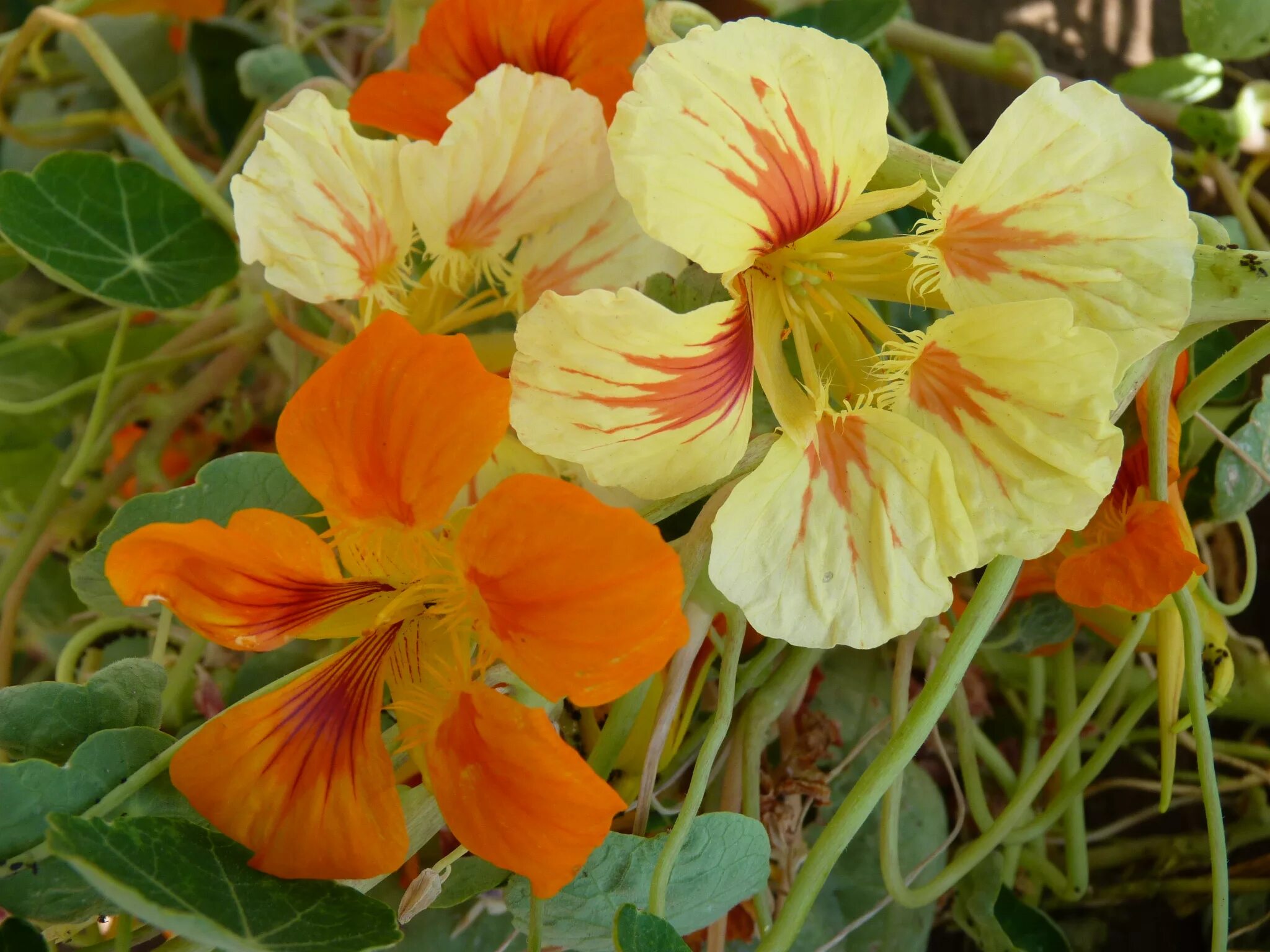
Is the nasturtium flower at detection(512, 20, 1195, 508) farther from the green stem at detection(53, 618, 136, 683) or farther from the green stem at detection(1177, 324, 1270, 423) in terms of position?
the green stem at detection(53, 618, 136, 683)

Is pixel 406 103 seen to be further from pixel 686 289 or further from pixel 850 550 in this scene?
pixel 850 550

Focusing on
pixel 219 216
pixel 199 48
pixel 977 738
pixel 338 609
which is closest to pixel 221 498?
pixel 338 609

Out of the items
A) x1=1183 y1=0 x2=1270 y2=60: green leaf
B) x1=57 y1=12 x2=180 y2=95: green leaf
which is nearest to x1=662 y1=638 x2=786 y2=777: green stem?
x1=1183 y1=0 x2=1270 y2=60: green leaf

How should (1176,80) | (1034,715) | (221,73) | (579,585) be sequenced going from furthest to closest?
1. (221,73)
2. (1176,80)
3. (1034,715)
4. (579,585)

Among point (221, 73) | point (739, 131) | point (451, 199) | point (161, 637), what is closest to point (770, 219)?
point (739, 131)

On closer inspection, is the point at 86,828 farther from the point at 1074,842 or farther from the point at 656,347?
the point at 1074,842

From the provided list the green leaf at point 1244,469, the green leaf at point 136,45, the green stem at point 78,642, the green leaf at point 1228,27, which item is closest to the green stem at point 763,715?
the green leaf at point 1244,469
